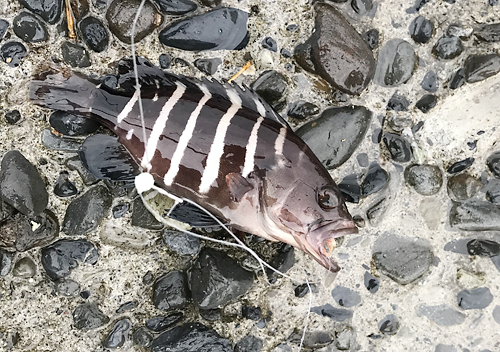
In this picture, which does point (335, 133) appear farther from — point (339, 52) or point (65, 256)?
point (65, 256)

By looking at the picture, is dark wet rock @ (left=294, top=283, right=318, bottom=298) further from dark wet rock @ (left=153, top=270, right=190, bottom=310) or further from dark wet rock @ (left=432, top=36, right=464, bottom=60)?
dark wet rock @ (left=432, top=36, right=464, bottom=60)

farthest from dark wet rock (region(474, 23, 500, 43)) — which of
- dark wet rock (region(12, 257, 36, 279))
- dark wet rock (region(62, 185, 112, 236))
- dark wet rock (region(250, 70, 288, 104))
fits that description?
dark wet rock (region(12, 257, 36, 279))

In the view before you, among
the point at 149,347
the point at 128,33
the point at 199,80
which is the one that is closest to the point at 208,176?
the point at 199,80

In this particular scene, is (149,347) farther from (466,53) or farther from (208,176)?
(466,53)

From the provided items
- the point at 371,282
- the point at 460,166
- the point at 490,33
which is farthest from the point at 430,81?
the point at 371,282

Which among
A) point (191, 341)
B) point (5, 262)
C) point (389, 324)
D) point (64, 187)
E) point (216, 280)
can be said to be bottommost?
point (191, 341)

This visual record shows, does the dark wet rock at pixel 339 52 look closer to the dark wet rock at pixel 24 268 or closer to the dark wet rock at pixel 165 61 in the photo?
the dark wet rock at pixel 165 61
